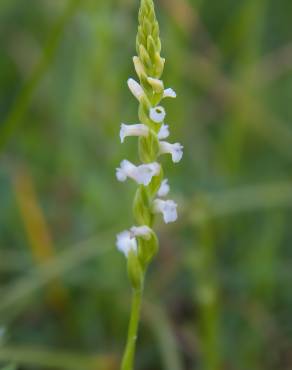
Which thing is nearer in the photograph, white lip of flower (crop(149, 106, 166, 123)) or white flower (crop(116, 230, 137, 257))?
white lip of flower (crop(149, 106, 166, 123))

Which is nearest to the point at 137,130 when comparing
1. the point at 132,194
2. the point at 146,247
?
the point at 146,247

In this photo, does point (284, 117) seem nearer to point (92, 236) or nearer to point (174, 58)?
point (174, 58)

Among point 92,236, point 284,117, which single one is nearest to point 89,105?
point 92,236

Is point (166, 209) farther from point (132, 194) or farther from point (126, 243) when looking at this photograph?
point (132, 194)

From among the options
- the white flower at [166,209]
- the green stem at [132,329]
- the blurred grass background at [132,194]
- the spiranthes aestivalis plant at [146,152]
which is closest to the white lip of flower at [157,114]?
the spiranthes aestivalis plant at [146,152]

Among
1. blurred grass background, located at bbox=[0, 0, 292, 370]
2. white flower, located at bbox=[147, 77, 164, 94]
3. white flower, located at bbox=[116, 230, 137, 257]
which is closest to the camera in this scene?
white flower, located at bbox=[147, 77, 164, 94]

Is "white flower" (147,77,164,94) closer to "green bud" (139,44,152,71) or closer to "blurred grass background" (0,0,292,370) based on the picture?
"green bud" (139,44,152,71)

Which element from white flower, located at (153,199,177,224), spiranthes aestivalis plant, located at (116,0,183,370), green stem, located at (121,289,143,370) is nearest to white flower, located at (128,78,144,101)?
spiranthes aestivalis plant, located at (116,0,183,370)
